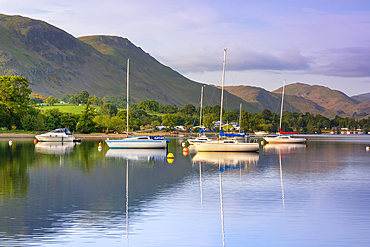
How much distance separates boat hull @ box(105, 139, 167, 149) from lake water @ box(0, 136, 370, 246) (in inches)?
1340

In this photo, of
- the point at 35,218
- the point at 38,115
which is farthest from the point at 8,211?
the point at 38,115

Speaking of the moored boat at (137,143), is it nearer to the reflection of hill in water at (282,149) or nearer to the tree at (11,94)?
the reflection of hill in water at (282,149)

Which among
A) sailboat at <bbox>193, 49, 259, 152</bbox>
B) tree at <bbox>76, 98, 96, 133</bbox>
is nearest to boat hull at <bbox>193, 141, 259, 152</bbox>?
sailboat at <bbox>193, 49, 259, 152</bbox>

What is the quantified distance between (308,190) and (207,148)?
3650 centimetres

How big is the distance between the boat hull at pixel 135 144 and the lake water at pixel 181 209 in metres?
34.0

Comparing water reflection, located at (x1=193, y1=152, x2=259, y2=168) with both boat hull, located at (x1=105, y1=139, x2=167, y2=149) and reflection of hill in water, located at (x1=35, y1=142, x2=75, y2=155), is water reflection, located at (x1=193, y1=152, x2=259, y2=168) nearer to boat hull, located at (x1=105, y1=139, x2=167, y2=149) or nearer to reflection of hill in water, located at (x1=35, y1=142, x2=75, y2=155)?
boat hull, located at (x1=105, y1=139, x2=167, y2=149)

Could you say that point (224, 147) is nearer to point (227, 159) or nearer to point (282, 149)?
point (227, 159)

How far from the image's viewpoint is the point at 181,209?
2148 centimetres

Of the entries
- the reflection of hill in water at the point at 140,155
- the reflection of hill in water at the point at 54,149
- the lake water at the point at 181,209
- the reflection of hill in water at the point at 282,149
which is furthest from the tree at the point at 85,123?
the lake water at the point at 181,209

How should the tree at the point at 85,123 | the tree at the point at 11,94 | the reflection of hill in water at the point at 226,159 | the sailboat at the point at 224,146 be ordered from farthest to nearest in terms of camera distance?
the tree at the point at 85,123 < the tree at the point at 11,94 < the sailboat at the point at 224,146 < the reflection of hill in water at the point at 226,159

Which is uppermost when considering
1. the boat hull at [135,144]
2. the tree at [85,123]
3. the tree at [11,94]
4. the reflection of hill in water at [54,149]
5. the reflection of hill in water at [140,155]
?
the tree at [11,94]

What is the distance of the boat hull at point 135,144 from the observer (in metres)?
71.4

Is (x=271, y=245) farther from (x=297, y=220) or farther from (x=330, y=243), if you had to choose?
(x=297, y=220)

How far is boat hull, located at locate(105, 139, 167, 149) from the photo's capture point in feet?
234
